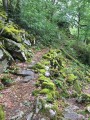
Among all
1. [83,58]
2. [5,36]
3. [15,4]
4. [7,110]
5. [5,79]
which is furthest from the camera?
[83,58]

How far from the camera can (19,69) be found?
37.1 ft

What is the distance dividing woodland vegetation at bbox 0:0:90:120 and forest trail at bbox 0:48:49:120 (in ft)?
0.69

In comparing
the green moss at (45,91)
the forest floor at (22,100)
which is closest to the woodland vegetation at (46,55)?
the green moss at (45,91)

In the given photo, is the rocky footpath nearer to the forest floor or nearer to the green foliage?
the green foliage

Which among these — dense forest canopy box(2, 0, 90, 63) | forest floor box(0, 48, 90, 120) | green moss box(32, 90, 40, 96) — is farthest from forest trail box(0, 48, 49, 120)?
dense forest canopy box(2, 0, 90, 63)

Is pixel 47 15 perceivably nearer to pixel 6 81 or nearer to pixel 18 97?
pixel 6 81

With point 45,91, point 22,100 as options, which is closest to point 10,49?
point 45,91

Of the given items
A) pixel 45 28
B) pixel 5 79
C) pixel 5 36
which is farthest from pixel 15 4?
pixel 5 79

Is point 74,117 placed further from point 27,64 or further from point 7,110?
point 27,64

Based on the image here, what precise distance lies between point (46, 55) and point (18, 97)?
22.2ft

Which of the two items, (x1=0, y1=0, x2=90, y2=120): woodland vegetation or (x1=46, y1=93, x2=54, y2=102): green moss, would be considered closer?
(x1=46, y1=93, x2=54, y2=102): green moss

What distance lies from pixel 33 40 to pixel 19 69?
6352 millimetres

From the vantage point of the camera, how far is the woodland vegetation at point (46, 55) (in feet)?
28.7

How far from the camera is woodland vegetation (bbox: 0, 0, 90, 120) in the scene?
8.73m
